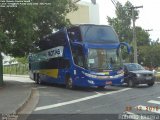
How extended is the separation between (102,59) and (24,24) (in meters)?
6.02

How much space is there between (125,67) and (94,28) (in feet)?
13.9

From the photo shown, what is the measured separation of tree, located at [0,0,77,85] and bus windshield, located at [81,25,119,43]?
176 inches

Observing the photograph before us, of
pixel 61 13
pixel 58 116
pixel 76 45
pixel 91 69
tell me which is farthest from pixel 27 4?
pixel 58 116

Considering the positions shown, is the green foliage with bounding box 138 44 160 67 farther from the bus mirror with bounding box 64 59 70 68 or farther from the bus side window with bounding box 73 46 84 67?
the bus side window with bounding box 73 46 84 67

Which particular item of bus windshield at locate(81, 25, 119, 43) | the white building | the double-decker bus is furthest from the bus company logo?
the white building

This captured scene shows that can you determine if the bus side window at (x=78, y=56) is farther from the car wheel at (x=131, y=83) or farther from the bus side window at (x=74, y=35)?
the car wheel at (x=131, y=83)

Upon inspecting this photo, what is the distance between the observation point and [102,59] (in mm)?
22812

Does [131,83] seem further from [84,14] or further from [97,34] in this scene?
[84,14]

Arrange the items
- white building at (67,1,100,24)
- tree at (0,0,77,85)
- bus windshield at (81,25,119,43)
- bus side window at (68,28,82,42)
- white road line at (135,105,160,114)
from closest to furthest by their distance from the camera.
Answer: white road line at (135,105,160,114) < bus windshield at (81,25,119,43) < bus side window at (68,28,82,42) < tree at (0,0,77,85) < white building at (67,1,100,24)

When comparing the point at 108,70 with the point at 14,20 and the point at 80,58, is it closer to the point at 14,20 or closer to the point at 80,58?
the point at 80,58

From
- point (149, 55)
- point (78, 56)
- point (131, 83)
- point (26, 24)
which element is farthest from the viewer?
point (149, 55)

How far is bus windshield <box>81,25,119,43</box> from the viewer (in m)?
23.2

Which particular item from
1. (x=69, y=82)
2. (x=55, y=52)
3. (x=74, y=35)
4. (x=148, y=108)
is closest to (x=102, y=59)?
(x=74, y=35)

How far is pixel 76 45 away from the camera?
23.7 m
